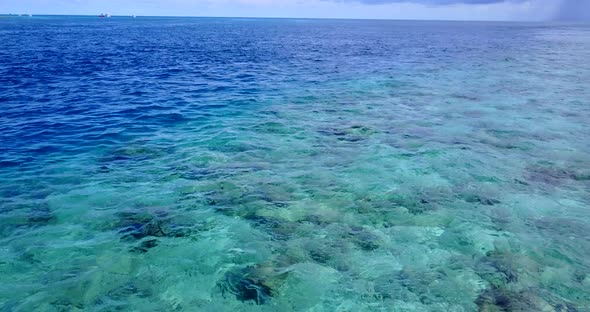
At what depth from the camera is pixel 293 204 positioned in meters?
13.8

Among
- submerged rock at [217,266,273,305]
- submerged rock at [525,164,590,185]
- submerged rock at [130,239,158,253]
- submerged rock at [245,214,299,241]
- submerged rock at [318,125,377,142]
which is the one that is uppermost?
submerged rock at [318,125,377,142]

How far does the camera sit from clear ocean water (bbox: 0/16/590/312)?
9750 millimetres

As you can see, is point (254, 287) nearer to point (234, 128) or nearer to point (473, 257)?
point (473, 257)

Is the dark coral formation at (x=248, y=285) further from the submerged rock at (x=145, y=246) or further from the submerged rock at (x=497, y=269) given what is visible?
the submerged rock at (x=497, y=269)

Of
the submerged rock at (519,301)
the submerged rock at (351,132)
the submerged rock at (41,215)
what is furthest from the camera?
the submerged rock at (351,132)

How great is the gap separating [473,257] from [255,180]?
330 inches

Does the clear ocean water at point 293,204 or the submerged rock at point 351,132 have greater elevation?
the submerged rock at point 351,132

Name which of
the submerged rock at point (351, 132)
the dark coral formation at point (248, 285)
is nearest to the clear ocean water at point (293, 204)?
the dark coral formation at point (248, 285)

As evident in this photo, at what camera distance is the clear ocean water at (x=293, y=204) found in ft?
32.0

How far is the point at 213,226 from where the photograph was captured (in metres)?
12.6

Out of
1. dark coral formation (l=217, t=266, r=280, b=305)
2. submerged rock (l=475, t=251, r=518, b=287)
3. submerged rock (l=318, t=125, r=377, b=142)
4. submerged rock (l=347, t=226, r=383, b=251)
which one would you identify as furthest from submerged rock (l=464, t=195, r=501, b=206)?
dark coral formation (l=217, t=266, r=280, b=305)

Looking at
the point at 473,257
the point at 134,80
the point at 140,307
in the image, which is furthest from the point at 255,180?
the point at 134,80

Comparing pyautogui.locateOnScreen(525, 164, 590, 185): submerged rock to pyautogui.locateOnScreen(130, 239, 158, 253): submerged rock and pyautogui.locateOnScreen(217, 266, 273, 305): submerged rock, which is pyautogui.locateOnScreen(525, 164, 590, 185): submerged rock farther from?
pyautogui.locateOnScreen(130, 239, 158, 253): submerged rock

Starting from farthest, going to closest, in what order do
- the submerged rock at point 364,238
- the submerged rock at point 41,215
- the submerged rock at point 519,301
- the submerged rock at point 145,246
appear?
the submerged rock at point 41,215 < the submerged rock at point 364,238 < the submerged rock at point 145,246 < the submerged rock at point 519,301
